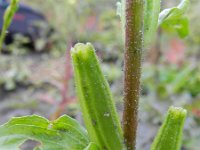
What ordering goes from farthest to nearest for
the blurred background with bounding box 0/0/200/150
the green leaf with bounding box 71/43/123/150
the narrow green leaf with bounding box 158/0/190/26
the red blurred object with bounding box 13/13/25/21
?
the red blurred object with bounding box 13/13/25/21, the blurred background with bounding box 0/0/200/150, the narrow green leaf with bounding box 158/0/190/26, the green leaf with bounding box 71/43/123/150

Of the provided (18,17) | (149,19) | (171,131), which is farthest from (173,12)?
(18,17)

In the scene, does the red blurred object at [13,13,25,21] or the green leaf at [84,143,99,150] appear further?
the red blurred object at [13,13,25,21]

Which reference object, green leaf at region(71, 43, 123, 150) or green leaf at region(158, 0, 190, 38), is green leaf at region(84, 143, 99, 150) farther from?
green leaf at region(158, 0, 190, 38)

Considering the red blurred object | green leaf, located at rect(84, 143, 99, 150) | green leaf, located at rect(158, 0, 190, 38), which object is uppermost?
green leaf, located at rect(158, 0, 190, 38)

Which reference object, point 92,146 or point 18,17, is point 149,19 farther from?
point 18,17

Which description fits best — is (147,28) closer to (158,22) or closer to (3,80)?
(158,22)

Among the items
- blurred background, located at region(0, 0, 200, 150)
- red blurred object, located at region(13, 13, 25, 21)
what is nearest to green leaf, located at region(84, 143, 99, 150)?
blurred background, located at region(0, 0, 200, 150)
